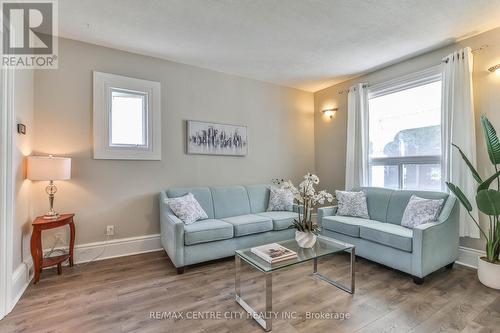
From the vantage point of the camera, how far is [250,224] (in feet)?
10.1

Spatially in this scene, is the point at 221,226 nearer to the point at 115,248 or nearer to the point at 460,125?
the point at 115,248

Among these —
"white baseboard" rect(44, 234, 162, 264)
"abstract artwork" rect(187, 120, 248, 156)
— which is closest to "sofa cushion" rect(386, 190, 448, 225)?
"abstract artwork" rect(187, 120, 248, 156)

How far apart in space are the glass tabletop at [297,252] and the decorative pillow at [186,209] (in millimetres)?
1024

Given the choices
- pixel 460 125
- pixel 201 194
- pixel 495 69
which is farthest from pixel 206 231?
pixel 495 69

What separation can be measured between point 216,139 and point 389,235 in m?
2.66

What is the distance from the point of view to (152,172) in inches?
132

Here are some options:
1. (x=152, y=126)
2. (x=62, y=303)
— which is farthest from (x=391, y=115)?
(x=62, y=303)

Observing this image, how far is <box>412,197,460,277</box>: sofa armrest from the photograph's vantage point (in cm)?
235

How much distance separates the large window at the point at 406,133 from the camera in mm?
3195

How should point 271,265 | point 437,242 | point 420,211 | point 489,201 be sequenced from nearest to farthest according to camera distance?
point 271,265
point 489,201
point 437,242
point 420,211

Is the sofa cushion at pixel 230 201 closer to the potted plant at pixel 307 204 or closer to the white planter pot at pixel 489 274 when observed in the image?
the potted plant at pixel 307 204

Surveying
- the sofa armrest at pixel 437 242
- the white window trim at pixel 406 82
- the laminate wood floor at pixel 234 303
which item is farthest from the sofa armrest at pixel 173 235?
the white window trim at pixel 406 82

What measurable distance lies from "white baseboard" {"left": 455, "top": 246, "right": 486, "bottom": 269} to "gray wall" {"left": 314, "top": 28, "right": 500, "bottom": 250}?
0.20 ft

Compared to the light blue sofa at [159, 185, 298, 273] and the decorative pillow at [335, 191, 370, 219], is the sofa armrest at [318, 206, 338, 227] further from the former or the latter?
the light blue sofa at [159, 185, 298, 273]
